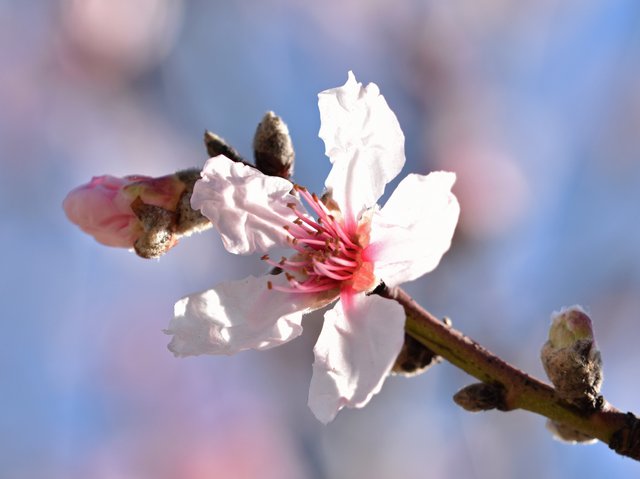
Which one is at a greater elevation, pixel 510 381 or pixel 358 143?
pixel 358 143

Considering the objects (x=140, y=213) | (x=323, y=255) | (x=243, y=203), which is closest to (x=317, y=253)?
(x=323, y=255)

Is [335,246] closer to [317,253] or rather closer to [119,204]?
[317,253]

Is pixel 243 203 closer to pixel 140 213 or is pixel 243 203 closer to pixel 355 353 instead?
pixel 140 213

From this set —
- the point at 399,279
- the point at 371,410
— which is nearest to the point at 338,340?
the point at 399,279

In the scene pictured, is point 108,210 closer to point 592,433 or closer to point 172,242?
point 172,242

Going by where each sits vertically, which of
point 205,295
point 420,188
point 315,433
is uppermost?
point 420,188

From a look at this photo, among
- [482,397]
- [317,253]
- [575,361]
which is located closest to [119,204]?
[317,253]

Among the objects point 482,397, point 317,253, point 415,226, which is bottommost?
point 482,397

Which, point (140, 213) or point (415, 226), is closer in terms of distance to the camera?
point (415, 226)
